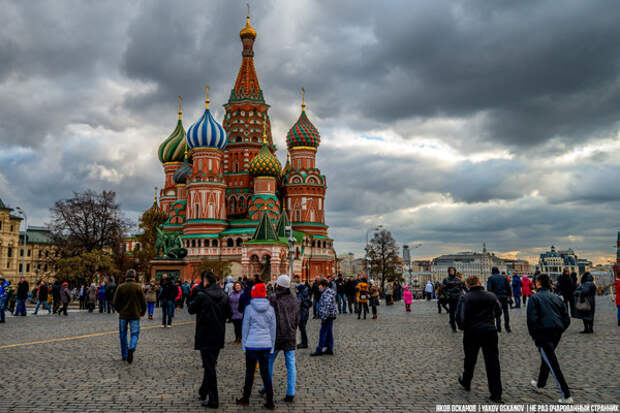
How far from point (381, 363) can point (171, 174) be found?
220ft

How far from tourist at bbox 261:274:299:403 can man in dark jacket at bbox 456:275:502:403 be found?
2553 mm

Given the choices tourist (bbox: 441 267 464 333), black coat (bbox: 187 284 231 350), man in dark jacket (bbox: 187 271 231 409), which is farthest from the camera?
tourist (bbox: 441 267 464 333)

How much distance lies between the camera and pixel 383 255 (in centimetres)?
6266

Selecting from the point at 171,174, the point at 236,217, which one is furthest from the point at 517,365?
the point at 171,174

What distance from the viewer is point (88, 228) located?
5100cm

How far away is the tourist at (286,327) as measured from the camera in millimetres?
7703

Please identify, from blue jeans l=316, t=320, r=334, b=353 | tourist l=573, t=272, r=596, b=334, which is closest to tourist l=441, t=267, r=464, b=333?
tourist l=573, t=272, r=596, b=334

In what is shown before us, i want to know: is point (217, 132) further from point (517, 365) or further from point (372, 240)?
point (517, 365)

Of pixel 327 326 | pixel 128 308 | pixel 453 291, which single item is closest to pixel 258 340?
pixel 128 308

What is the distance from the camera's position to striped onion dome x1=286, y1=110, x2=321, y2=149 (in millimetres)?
69062

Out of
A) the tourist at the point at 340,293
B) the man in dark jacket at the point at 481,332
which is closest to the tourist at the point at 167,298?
the tourist at the point at 340,293

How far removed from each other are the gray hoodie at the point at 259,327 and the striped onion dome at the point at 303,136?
62.2 metres

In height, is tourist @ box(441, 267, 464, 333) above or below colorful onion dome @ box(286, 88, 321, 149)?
below

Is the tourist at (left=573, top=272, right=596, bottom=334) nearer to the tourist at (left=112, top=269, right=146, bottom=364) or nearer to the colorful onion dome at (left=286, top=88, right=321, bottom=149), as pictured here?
the tourist at (left=112, top=269, right=146, bottom=364)
